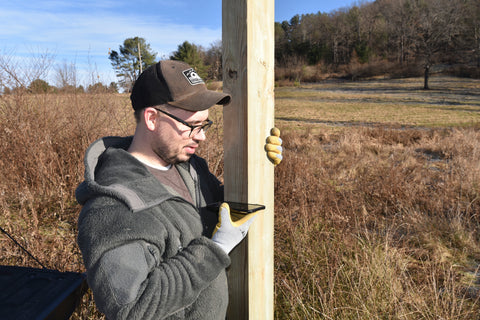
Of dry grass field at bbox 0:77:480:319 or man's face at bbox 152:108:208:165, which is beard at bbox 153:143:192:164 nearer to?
man's face at bbox 152:108:208:165

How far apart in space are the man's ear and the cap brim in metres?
0.09

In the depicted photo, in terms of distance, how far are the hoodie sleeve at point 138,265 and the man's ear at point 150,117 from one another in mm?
380

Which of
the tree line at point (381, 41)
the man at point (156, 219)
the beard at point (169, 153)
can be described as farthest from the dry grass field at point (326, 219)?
the tree line at point (381, 41)

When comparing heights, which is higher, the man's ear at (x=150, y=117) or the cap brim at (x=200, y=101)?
the cap brim at (x=200, y=101)

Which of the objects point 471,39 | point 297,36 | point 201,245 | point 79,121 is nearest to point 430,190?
point 201,245

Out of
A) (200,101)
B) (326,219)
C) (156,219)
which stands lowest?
(326,219)

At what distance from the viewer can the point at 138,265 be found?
3.28 ft

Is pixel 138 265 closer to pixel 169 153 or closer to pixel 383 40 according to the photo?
pixel 169 153

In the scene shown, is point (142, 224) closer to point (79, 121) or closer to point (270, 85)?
point (270, 85)

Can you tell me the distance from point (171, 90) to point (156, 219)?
523 millimetres

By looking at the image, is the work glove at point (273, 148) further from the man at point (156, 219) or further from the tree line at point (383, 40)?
the tree line at point (383, 40)

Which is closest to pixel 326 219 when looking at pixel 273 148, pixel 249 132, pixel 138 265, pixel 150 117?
pixel 273 148

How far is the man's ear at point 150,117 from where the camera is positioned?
1.29m

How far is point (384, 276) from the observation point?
244cm
